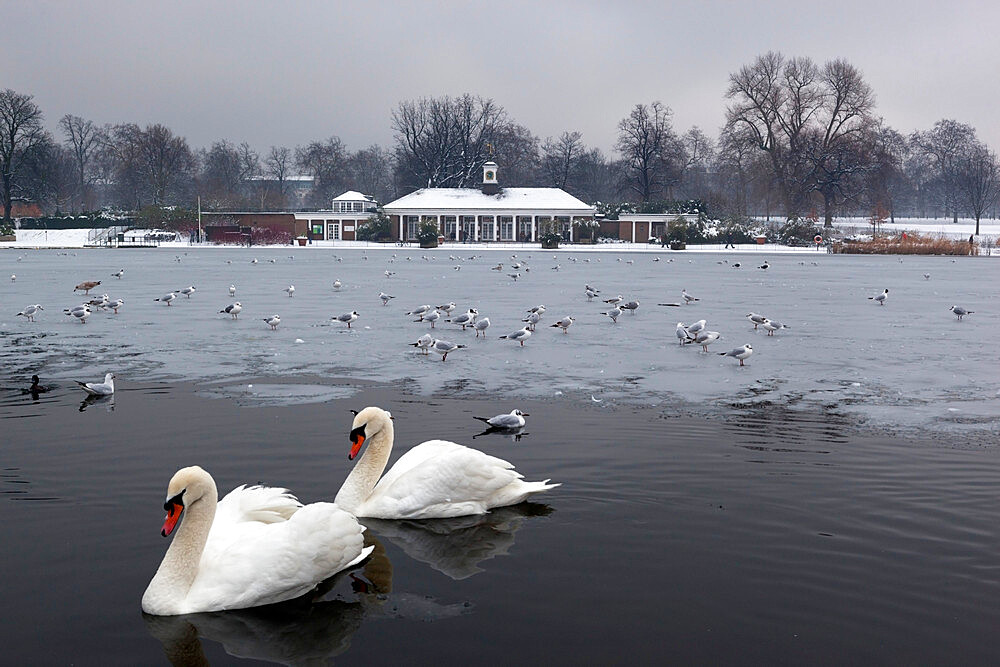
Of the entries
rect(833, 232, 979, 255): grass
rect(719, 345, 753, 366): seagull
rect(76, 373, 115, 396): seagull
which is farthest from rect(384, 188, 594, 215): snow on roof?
rect(76, 373, 115, 396): seagull

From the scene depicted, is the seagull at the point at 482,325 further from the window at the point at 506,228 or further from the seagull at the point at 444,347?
the window at the point at 506,228

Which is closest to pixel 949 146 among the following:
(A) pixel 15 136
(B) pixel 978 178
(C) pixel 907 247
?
(B) pixel 978 178

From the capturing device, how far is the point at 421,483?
7297 mm

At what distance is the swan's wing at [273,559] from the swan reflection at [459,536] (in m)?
0.75

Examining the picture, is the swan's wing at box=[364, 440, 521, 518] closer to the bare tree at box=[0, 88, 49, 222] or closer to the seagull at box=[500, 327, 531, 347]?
the seagull at box=[500, 327, 531, 347]

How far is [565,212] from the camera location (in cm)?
9362

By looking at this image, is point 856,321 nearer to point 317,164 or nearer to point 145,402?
point 145,402

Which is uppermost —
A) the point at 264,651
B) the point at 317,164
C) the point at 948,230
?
the point at 317,164

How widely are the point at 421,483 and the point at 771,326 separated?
518 inches

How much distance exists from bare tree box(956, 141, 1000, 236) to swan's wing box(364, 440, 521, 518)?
111839mm

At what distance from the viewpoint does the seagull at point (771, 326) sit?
18.8 metres

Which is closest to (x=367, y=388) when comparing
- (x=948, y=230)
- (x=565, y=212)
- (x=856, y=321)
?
(x=856, y=321)

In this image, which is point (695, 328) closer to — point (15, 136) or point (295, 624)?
point (295, 624)

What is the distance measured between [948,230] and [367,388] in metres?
122
